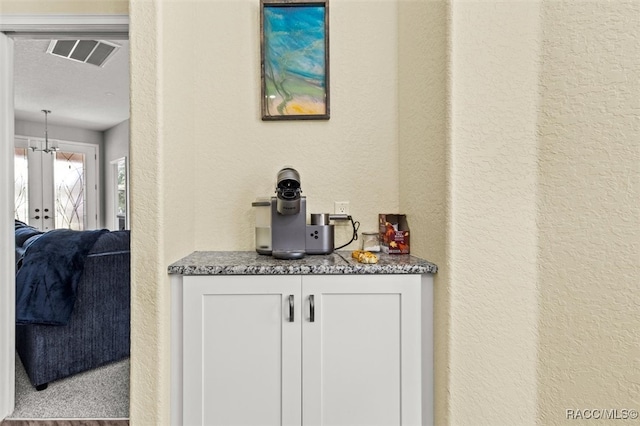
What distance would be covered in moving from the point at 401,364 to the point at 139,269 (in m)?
1.12

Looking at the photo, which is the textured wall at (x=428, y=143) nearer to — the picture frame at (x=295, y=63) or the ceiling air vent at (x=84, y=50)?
the picture frame at (x=295, y=63)

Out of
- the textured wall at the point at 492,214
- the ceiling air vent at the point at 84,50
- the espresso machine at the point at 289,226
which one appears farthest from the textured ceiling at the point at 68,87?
the textured wall at the point at 492,214

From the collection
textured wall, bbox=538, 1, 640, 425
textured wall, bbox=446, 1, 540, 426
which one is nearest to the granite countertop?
textured wall, bbox=446, 1, 540, 426

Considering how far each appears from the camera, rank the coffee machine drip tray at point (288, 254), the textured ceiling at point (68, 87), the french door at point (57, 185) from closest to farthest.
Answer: the coffee machine drip tray at point (288, 254) < the textured ceiling at point (68, 87) < the french door at point (57, 185)

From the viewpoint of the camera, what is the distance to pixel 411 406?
123 cm

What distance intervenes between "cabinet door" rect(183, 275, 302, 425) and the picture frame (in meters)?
0.94

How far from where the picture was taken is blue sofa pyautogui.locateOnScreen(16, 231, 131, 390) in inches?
70.9

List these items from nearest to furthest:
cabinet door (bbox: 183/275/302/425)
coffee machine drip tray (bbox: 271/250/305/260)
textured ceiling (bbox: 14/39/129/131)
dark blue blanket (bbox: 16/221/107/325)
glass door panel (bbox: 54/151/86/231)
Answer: cabinet door (bbox: 183/275/302/425) < coffee machine drip tray (bbox: 271/250/305/260) < dark blue blanket (bbox: 16/221/107/325) < textured ceiling (bbox: 14/39/129/131) < glass door panel (bbox: 54/151/86/231)

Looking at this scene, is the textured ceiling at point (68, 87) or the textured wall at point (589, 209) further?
the textured ceiling at point (68, 87)

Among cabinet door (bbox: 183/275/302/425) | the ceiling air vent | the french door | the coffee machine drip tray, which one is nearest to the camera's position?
cabinet door (bbox: 183/275/302/425)

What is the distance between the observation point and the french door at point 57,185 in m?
5.02

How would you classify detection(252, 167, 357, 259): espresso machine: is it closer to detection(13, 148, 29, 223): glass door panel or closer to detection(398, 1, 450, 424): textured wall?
detection(398, 1, 450, 424): textured wall

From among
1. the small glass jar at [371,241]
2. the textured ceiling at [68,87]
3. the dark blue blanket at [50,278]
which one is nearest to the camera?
the small glass jar at [371,241]

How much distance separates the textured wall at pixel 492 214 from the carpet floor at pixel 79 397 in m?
1.81
